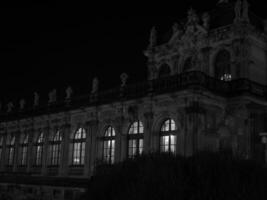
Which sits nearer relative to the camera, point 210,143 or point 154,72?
point 210,143

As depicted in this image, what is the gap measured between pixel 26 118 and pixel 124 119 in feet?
41.7

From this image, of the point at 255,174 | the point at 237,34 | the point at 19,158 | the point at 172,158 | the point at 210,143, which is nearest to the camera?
the point at 255,174

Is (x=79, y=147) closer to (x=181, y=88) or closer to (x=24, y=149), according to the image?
(x=24, y=149)

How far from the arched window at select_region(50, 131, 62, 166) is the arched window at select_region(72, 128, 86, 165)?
2.00 metres

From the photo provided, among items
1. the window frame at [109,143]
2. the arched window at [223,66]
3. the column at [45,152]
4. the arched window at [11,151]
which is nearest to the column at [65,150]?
the column at [45,152]

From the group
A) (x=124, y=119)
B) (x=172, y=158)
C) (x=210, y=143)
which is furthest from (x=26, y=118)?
(x=172, y=158)

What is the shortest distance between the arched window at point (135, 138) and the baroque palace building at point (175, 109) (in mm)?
69

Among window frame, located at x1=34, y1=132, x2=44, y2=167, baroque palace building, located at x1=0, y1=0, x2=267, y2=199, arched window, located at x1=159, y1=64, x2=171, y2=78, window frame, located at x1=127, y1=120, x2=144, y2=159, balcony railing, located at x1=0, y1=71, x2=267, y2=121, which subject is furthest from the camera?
window frame, located at x1=34, y1=132, x2=44, y2=167

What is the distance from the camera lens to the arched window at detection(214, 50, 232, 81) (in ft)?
98.3

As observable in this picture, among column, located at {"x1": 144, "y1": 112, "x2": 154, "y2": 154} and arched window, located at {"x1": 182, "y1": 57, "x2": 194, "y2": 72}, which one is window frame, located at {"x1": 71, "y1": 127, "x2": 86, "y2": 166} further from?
arched window, located at {"x1": 182, "y1": 57, "x2": 194, "y2": 72}

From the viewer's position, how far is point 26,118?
3950 centimetres

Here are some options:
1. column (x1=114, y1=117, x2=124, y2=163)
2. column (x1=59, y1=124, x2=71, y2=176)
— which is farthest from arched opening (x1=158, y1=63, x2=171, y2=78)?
column (x1=59, y1=124, x2=71, y2=176)

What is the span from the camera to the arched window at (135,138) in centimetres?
2967

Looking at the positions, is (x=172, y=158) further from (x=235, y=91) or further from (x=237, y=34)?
(x=237, y=34)
